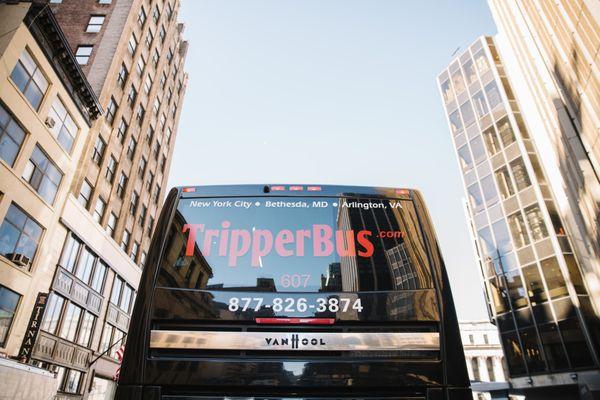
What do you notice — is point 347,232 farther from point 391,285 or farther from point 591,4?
point 591,4

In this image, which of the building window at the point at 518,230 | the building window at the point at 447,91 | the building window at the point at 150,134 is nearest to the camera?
the building window at the point at 518,230

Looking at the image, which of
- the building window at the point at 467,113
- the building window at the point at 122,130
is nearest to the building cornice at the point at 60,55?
the building window at the point at 122,130

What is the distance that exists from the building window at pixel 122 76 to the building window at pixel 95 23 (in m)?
3.54

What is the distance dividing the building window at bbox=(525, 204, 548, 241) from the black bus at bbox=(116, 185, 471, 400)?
79.1 ft

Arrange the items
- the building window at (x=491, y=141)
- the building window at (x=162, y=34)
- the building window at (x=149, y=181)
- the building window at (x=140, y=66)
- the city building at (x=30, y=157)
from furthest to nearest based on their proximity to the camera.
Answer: the building window at (x=162, y=34) → the building window at (x=149, y=181) → the building window at (x=140, y=66) → the building window at (x=491, y=141) → the city building at (x=30, y=157)

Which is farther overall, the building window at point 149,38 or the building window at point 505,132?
the building window at point 149,38

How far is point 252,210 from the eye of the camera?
529 cm

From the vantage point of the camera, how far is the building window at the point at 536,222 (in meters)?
25.0

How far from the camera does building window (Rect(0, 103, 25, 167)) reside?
16.6 m

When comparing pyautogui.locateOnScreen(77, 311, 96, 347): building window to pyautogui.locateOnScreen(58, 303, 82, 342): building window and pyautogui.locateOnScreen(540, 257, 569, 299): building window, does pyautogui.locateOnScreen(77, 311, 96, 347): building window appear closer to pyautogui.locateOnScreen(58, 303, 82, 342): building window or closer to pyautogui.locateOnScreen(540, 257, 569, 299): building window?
pyautogui.locateOnScreen(58, 303, 82, 342): building window

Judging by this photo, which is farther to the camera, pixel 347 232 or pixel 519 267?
pixel 519 267

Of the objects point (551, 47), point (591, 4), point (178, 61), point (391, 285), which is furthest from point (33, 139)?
point (178, 61)

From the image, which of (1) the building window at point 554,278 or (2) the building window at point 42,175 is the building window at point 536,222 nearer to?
(1) the building window at point 554,278

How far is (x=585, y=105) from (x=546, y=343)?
15.6 metres
